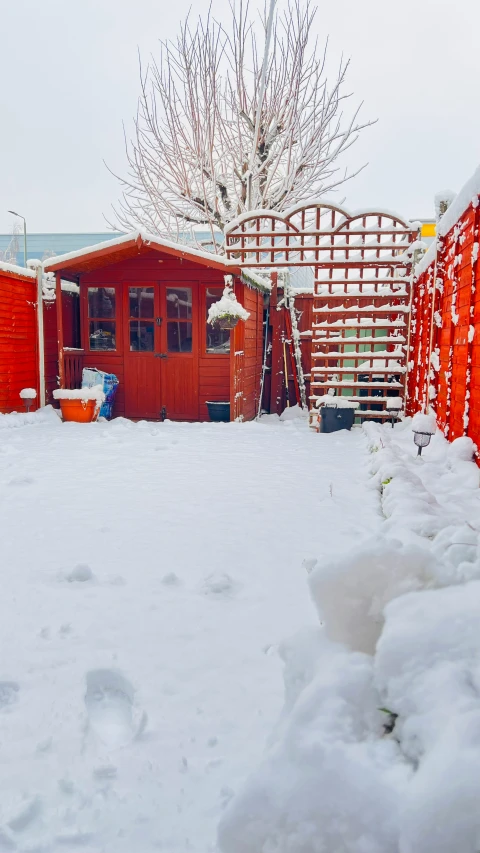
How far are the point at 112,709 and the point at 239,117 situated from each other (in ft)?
44.5

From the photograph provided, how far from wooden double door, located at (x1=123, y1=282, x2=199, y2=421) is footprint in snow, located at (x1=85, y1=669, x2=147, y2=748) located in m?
7.50

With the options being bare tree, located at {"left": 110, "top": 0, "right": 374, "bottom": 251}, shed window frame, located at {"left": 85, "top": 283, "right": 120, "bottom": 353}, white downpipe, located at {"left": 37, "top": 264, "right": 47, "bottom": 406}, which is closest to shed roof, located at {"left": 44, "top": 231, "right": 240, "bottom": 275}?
white downpipe, located at {"left": 37, "top": 264, "right": 47, "bottom": 406}

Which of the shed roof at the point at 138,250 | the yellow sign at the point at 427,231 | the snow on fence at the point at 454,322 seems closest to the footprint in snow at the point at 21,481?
the snow on fence at the point at 454,322

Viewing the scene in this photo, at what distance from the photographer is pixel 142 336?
926 centimetres

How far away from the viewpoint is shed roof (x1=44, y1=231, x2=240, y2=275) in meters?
8.25

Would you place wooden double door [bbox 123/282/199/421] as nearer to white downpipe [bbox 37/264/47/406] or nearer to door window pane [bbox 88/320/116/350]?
door window pane [bbox 88/320/116/350]

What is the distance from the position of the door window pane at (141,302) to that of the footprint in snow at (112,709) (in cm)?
789

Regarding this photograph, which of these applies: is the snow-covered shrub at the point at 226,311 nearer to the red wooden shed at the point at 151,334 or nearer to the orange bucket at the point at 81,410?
the red wooden shed at the point at 151,334

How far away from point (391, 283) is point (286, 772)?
7.82 m

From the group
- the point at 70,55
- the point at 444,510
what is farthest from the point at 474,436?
the point at 70,55

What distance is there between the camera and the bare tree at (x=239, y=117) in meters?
12.6

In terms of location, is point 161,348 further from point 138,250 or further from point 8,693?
point 8,693

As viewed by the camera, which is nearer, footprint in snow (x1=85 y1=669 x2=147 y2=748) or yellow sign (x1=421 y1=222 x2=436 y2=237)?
footprint in snow (x1=85 y1=669 x2=147 y2=748)

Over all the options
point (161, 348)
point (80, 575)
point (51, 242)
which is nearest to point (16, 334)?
point (161, 348)
